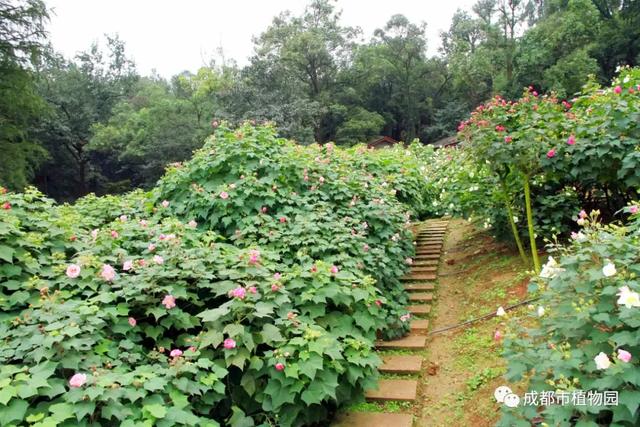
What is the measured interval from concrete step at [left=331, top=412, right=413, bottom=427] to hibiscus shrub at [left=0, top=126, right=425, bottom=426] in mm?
137

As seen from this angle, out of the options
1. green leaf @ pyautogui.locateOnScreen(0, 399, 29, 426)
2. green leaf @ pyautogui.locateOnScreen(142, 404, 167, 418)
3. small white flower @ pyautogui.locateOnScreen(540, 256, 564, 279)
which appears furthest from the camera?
small white flower @ pyautogui.locateOnScreen(540, 256, 564, 279)

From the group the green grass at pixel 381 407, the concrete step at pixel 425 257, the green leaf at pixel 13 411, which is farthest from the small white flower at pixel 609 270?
the concrete step at pixel 425 257

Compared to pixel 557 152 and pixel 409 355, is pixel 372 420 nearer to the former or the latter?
pixel 409 355

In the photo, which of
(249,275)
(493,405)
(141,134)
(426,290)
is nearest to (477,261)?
(426,290)

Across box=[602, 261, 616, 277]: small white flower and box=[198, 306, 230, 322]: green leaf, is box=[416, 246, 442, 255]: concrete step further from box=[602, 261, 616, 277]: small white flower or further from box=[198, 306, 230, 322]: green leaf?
box=[602, 261, 616, 277]: small white flower

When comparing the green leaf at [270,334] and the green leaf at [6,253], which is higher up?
the green leaf at [6,253]

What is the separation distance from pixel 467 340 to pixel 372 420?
131 centimetres

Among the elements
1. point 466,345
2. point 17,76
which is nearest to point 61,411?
point 466,345

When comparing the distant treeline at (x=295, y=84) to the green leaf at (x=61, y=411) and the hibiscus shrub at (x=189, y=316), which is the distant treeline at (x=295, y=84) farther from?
the green leaf at (x=61, y=411)

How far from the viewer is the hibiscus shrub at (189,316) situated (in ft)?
6.20

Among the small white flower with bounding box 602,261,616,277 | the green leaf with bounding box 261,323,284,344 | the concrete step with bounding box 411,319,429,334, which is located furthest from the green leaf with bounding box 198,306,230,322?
the concrete step with bounding box 411,319,429,334

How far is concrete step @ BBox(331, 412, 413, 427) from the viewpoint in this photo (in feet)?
8.67

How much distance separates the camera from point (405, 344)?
142 inches

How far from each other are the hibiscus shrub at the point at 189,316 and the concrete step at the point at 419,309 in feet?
1.39
